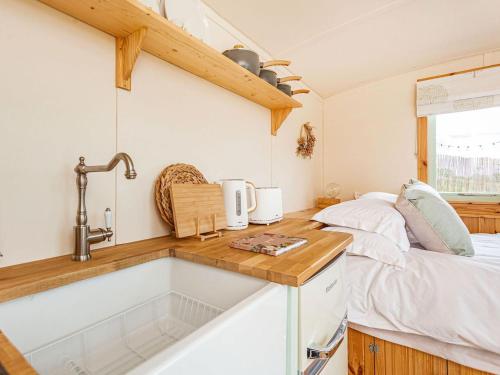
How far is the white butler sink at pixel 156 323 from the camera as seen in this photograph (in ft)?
1.43

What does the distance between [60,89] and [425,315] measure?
1.51m

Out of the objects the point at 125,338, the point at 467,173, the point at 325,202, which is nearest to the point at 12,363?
the point at 125,338

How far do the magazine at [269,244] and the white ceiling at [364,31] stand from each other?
120 cm

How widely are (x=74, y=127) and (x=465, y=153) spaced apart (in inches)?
102

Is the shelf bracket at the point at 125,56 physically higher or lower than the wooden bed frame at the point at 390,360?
higher

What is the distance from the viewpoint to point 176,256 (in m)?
0.84

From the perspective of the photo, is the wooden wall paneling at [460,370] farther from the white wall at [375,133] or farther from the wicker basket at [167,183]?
the white wall at [375,133]

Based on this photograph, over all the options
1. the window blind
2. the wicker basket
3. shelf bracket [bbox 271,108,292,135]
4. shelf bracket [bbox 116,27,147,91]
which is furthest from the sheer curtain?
shelf bracket [bbox 116,27,147,91]

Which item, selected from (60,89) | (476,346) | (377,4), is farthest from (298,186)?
(60,89)

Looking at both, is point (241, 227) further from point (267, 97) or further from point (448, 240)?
point (448, 240)

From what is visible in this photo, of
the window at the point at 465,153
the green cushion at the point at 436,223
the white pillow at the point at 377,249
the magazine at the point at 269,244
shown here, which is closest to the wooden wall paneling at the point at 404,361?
the white pillow at the point at 377,249

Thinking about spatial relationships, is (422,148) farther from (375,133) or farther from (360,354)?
(360,354)

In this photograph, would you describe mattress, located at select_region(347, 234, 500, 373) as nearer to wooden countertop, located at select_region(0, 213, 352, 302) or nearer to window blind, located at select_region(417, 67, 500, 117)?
wooden countertop, located at select_region(0, 213, 352, 302)

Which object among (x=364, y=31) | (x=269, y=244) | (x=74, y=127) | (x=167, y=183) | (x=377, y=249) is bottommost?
(x=377, y=249)
